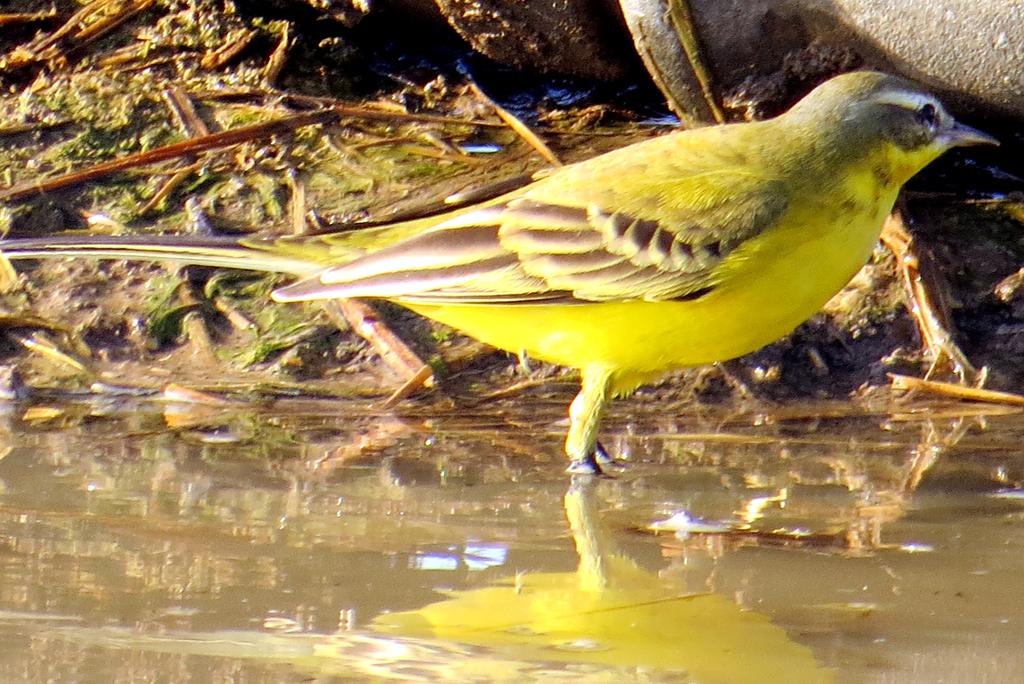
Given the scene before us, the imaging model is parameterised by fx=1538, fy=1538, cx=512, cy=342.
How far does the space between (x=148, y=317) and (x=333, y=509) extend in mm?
2099

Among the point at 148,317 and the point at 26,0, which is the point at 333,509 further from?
the point at 26,0

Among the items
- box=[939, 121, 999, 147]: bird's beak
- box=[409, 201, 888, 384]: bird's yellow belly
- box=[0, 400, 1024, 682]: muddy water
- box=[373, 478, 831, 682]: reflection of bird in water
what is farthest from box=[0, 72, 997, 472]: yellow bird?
box=[373, 478, 831, 682]: reflection of bird in water

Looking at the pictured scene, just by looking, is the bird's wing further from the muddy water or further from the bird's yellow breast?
the muddy water

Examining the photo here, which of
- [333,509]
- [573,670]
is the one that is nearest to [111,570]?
[333,509]

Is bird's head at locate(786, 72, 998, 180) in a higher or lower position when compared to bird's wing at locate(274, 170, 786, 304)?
higher

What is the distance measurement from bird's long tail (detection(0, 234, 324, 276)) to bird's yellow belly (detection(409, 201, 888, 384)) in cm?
67

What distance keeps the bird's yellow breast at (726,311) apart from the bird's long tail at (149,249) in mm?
632

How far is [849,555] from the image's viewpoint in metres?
4.05

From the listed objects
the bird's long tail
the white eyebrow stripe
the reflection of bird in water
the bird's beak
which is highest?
the white eyebrow stripe

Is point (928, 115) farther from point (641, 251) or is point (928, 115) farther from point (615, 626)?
point (615, 626)

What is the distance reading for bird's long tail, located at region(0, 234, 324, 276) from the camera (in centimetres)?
518

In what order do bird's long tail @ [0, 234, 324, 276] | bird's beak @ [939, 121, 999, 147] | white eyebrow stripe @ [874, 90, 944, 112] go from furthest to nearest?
1. bird's beak @ [939, 121, 999, 147]
2. white eyebrow stripe @ [874, 90, 944, 112]
3. bird's long tail @ [0, 234, 324, 276]

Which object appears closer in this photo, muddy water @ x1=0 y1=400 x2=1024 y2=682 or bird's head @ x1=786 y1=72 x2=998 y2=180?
muddy water @ x1=0 y1=400 x2=1024 y2=682

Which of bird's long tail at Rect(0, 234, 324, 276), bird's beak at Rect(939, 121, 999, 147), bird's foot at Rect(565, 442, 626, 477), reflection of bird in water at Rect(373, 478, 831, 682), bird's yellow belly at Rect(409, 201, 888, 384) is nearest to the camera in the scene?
reflection of bird in water at Rect(373, 478, 831, 682)
